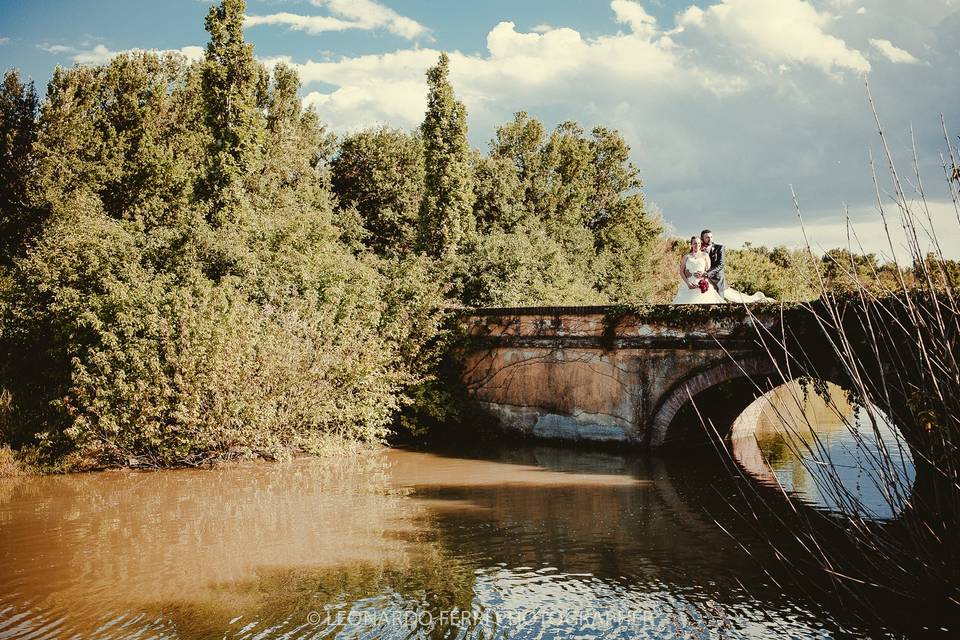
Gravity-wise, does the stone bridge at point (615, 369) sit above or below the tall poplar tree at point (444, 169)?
below

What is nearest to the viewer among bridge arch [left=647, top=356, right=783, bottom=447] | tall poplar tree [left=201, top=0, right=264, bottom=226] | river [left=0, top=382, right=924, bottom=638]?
river [left=0, top=382, right=924, bottom=638]

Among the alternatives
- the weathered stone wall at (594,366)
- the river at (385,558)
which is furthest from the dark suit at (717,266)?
the river at (385,558)

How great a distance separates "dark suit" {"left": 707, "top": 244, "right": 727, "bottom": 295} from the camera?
1505cm

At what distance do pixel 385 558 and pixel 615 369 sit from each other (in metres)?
7.74

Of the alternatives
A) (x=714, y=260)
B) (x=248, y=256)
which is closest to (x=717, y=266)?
(x=714, y=260)

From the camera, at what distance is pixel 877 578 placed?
6336mm

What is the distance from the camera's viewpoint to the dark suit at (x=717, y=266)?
15.0 metres

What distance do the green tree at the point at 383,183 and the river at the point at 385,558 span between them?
2073cm

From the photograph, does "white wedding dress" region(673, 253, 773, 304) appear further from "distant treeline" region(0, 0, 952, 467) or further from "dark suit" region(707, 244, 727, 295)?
"distant treeline" region(0, 0, 952, 467)

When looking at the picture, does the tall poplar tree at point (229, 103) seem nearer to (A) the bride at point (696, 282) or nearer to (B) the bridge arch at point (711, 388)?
(A) the bride at point (696, 282)

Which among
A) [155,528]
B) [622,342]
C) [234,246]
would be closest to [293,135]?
[234,246]

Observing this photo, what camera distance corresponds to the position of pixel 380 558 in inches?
321

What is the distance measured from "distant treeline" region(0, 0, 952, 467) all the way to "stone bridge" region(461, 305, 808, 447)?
1.47 meters

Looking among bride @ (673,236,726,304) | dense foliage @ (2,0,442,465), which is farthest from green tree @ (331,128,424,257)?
bride @ (673,236,726,304)
